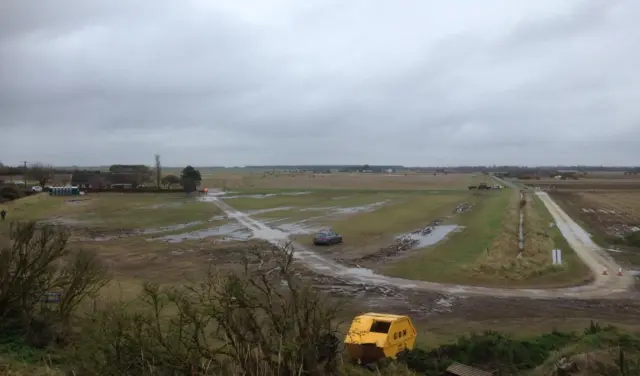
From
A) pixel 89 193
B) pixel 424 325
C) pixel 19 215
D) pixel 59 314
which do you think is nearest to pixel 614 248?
pixel 424 325

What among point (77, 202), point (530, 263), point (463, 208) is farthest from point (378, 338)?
point (77, 202)

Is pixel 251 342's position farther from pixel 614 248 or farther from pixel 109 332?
pixel 614 248

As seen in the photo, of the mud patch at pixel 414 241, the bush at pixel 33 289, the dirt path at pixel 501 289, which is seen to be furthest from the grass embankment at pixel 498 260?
the bush at pixel 33 289

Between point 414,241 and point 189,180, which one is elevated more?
point 189,180

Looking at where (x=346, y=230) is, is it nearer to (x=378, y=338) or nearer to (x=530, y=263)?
(x=530, y=263)

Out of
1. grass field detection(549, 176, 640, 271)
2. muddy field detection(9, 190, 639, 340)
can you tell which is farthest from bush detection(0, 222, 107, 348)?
grass field detection(549, 176, 640, 271)
